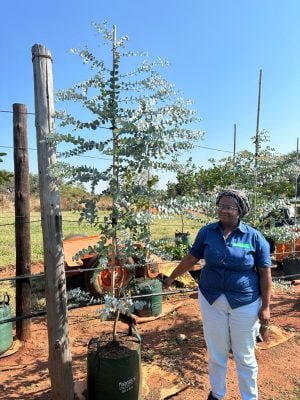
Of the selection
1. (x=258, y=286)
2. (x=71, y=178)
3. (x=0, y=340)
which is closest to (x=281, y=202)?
(x=258, y=286)

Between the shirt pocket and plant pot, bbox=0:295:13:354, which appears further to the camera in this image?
plant pot, bbox=0:295:13:354

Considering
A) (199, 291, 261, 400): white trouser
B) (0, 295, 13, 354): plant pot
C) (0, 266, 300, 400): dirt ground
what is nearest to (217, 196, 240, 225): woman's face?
(199, 291, 261, 400): white trouser

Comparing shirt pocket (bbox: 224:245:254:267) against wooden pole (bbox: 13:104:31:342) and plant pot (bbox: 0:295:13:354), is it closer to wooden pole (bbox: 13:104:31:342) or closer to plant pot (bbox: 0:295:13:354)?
wooden pole (bbox: 13:104:31:342)

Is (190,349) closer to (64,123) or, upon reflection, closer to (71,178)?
(71,178)

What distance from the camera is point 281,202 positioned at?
173 inches

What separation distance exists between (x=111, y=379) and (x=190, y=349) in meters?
1.66

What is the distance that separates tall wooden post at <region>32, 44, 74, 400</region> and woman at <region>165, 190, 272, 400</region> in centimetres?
113

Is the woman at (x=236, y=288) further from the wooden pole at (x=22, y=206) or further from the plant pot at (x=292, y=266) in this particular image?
the plant pot at (x=292, y=266)

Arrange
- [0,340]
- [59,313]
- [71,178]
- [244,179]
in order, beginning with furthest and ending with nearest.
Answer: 1. [244,179]
2. [0,340]
3. [59,313]
4. [71,178]

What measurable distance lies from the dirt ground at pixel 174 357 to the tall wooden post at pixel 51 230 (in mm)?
575

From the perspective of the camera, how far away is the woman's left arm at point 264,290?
295 cm

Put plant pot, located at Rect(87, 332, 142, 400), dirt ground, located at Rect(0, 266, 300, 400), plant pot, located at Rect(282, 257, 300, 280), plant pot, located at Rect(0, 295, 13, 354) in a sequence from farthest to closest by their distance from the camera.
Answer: plant pot, located at Rect(282, 257, 300, 280)
plant pot, located at Rect(0, 295, 13, 354)
dirt ground, located at Rect(0, 266, 300, 400)
plant pot, located at Rect(87, 332, 142, 400)

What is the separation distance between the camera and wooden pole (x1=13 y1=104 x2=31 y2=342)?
4609 millimetres

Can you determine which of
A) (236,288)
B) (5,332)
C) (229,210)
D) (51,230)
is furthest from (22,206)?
(236,288)
